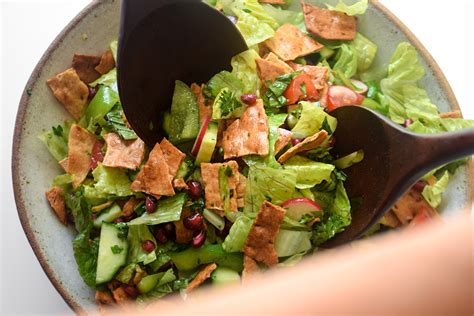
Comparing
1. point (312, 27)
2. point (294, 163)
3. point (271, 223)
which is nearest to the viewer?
point (271, 223)

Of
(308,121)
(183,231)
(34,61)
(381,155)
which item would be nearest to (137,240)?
(183,231)

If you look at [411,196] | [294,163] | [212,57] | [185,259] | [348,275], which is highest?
[348,275]

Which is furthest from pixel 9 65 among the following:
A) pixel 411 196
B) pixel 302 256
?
pixel 411 196

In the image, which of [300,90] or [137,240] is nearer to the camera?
[137,240]

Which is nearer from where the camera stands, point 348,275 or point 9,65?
point 348,275

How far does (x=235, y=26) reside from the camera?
2104 mm

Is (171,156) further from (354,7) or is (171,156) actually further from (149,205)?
(354,7)

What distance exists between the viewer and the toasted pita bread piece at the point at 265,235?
6.11 feet

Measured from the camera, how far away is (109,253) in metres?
1.96

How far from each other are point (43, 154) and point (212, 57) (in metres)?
0.74

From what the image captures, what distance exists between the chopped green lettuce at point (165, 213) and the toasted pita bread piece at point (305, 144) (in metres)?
0.39

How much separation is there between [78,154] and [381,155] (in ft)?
3.64

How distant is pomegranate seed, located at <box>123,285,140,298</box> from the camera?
1.97 m

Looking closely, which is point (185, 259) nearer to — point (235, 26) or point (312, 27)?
point (235, 26)
